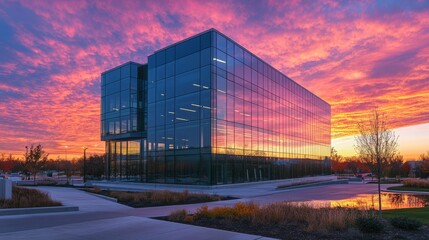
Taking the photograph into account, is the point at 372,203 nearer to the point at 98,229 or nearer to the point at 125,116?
the point at 98,229

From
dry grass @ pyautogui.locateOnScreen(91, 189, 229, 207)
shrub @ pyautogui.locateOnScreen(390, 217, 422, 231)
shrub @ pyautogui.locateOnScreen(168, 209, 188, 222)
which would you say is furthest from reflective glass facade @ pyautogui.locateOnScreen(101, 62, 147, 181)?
shrub @ pyautogui.locateOnScreen(390, 217, 422, 231)

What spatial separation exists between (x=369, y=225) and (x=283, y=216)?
9.83ft

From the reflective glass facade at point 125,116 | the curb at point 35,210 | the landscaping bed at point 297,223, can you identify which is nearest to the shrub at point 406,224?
the landscaping bed at point 297,223

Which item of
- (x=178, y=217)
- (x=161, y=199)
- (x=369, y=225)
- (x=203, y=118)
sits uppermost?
(x=203, y=118)

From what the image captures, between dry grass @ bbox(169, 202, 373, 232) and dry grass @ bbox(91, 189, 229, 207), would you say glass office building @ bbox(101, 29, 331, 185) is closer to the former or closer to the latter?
dry grass @ bbox(91, 189, 229, 207)

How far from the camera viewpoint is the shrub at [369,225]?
9.61 meters

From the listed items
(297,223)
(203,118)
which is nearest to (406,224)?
(297,223)

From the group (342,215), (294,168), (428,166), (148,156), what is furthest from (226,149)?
(428,166)

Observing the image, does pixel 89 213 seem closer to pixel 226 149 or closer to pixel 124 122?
pixel 226 149

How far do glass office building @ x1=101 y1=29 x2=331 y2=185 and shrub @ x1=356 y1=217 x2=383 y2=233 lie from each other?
25738mm

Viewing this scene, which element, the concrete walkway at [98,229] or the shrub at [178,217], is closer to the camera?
the concrete walkway at [98,229]

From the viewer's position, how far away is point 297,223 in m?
11.4

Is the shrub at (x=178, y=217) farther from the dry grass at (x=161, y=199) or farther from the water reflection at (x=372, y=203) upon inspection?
the water reflection at (x=372, y=203)

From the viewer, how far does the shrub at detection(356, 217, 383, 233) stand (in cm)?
961
